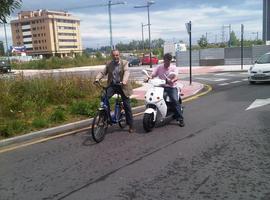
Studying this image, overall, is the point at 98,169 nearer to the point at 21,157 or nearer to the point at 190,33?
the point at 21,157

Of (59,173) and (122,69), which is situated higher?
(122,69)

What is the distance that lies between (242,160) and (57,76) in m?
8.97

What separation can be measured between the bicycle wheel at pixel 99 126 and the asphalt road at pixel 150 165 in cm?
14

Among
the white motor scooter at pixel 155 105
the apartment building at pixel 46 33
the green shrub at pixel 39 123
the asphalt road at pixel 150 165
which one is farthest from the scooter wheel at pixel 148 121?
the apartment building at pixel 46 33

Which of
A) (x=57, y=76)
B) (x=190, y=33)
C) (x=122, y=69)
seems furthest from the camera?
(x=190, y=33)

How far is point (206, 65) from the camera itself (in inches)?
1553

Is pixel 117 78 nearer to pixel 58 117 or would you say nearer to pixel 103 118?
pixel 103 118

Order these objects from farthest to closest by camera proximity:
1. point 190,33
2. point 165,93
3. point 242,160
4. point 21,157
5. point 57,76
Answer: point 190,33 → point 57,76 → point 165,93 → point 21,157 → point 242,160

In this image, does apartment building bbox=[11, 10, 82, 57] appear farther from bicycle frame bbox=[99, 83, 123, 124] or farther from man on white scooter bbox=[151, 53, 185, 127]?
bicycle frame bbox=[99, 83, 123, 124]

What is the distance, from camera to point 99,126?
288 inches

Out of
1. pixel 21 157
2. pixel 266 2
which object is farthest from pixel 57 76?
pixel 266 2

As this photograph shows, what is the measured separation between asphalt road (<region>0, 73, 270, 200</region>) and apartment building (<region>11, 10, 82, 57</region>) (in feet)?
393

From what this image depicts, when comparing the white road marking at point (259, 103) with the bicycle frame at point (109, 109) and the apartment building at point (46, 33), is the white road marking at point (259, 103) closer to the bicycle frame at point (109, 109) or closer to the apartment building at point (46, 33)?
the bicycle frame at point (109, 109)

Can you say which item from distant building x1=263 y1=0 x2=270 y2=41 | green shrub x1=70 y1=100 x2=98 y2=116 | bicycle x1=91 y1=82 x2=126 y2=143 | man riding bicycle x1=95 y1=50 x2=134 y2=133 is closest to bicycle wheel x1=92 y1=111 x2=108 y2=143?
bicycle x1=91 y1=82 x2=126 y2=143
